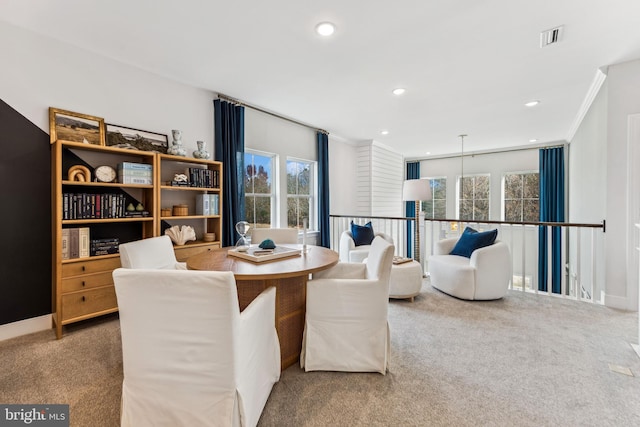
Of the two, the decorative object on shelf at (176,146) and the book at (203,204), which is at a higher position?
the decorative object on shelf at (176,146)

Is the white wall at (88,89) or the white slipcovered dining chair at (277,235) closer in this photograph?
the white wall at (88,89)

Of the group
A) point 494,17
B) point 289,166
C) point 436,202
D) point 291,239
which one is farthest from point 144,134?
point 436,202

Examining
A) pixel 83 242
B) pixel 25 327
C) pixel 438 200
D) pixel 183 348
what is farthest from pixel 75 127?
pixel 438 200

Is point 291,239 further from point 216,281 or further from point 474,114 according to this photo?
point 474,114

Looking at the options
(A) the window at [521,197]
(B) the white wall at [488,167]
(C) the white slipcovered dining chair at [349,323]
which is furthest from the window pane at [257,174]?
(A) the window at [521,197]

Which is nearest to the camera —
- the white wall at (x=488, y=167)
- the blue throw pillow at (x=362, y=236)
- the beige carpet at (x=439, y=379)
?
the beige carpet at (x=439, y=379)

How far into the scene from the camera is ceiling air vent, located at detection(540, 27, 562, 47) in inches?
89.4

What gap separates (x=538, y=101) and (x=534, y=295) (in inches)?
100

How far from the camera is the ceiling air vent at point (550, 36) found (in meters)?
2.27

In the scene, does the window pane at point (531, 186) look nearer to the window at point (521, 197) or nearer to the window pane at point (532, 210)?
the window at point (521, 197)

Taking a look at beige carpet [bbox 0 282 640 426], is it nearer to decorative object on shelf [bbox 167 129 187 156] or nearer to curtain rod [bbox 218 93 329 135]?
decorative object on shelf [bbox 167 129 187 156]

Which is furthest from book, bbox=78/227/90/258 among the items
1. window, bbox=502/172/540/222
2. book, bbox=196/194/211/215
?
window, bbox=502/172/540/222

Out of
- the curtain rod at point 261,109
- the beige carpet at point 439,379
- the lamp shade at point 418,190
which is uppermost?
the curtain rod at point 261,109

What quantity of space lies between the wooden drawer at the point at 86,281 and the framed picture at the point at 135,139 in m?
1.21
